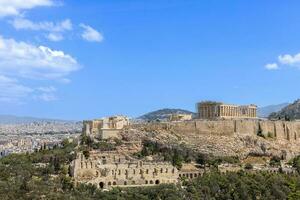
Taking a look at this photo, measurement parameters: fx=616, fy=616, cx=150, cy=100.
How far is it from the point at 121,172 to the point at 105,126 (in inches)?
674

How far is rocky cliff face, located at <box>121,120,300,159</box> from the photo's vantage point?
67.2 metres

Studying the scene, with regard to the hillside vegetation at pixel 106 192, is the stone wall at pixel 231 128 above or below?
above

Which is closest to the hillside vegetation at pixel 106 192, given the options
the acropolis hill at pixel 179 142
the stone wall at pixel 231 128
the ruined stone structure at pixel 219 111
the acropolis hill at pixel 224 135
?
the acropolis hill at pixel 179 142

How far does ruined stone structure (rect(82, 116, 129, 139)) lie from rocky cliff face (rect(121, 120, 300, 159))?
1.66 m

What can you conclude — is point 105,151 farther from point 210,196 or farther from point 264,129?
point 264,129

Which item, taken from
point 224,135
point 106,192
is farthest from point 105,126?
point 106,192

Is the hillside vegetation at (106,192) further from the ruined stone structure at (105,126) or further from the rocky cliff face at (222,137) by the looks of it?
the rocky cliff face at (222,137)

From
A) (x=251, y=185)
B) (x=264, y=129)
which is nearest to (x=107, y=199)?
(x=251, y=185)

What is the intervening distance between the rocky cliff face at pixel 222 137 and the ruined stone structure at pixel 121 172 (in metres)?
10.4

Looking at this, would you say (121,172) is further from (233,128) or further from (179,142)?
(233,128)

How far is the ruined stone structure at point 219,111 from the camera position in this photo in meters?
78.9

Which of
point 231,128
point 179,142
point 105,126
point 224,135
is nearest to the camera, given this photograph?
point 179,142

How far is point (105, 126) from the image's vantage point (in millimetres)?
69875

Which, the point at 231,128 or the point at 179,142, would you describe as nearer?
the point at 179,142
